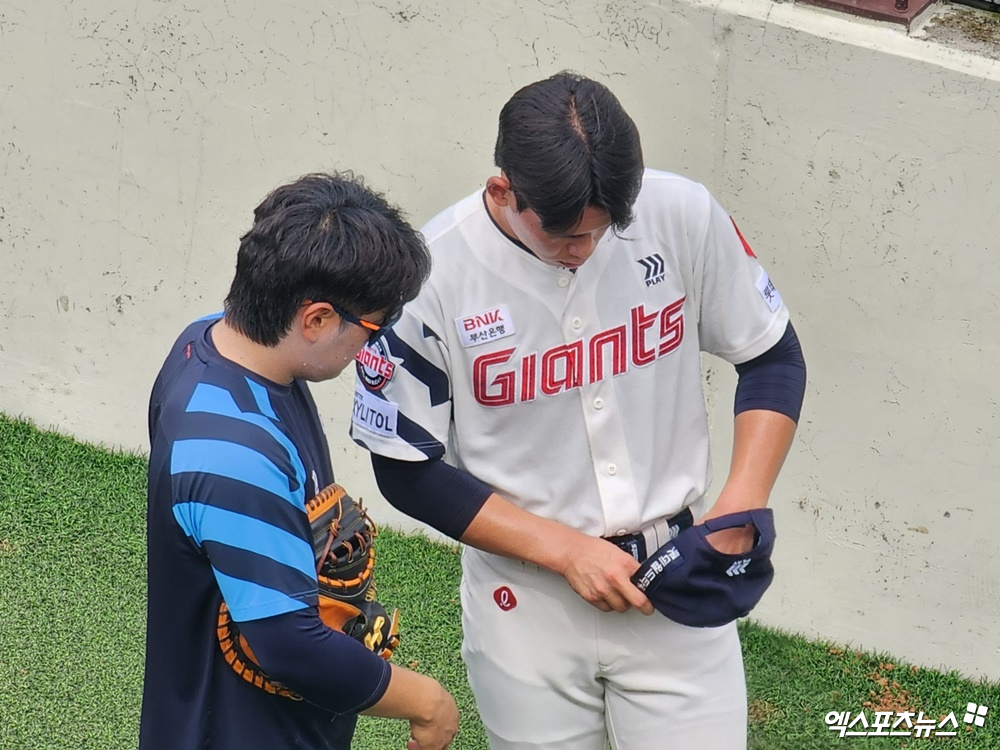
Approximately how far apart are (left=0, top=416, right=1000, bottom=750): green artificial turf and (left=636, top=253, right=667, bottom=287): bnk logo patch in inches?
75.1

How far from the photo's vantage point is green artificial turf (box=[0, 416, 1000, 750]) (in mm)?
3947

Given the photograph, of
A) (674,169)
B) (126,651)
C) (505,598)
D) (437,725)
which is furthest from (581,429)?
(126,651)

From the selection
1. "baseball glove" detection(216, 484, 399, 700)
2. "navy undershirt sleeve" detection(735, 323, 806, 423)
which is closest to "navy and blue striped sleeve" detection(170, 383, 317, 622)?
"baseball glove" detection(216, 484, 399, 700)

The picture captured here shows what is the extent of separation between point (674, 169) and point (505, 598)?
64.6 inches

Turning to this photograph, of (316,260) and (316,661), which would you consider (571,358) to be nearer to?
(316,260)

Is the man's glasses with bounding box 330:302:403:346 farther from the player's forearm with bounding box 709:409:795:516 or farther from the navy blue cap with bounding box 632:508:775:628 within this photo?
the player's forearm with bounding box 709:409:795:516

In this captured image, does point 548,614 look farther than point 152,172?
No

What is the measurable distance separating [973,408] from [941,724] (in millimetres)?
996

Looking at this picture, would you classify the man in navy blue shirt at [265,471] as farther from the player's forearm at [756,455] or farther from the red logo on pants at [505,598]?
the player's forearm at [756,455]

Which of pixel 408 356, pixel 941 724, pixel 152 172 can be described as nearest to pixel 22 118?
pixel 152 172

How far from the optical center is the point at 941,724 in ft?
13.2

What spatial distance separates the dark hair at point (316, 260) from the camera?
6.70 feet

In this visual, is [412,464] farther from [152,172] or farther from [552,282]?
[152,172]

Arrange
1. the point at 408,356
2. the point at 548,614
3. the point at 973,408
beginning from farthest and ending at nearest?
the point at 973,408 < the point at 548,614 < the point at 408,356
